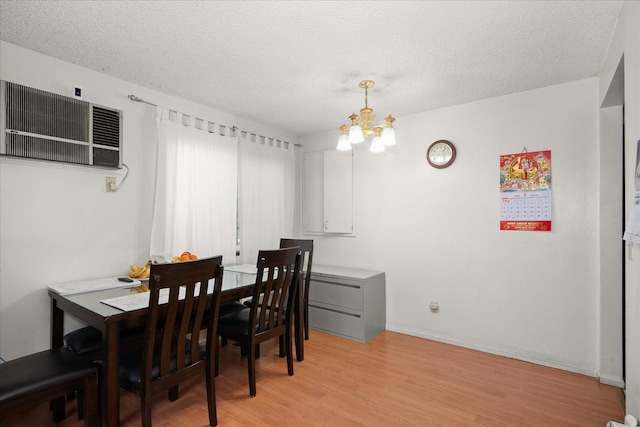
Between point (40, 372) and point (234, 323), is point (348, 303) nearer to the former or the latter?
point (234, 323)

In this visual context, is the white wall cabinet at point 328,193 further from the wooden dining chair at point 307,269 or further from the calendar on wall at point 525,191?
the calendar on wall at point 525,191

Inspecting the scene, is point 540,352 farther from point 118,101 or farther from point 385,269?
point 118,101

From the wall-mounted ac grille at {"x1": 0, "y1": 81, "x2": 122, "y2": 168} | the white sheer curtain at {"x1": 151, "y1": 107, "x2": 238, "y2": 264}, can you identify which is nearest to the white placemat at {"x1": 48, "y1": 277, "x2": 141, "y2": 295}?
the white sheer curtain at {"x1": 151, "y1": 107, "x2": 238, "y2": 264}

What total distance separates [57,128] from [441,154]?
3.26 m

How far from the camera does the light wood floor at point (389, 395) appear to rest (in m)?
2.03

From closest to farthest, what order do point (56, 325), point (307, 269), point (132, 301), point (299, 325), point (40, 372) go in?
point (40, 372) < point (132, 301) < point (56, 325) < point (299, 325) < point (307, 269)

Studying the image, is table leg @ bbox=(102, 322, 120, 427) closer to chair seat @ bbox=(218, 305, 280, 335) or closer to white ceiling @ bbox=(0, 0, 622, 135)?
chair seat @ bbox=(218, 305, 280, 335)

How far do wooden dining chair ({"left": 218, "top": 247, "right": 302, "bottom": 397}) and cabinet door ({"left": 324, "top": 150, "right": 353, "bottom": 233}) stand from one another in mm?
1444

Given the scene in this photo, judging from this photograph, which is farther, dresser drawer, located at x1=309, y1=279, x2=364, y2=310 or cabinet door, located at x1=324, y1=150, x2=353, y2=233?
cabinet door, located at x1=324, y1=150, x2=353, y2=233

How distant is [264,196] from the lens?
3.90 metres

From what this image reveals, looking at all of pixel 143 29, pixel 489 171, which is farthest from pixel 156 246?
pixel 489 171

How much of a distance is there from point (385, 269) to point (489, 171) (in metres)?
1.50

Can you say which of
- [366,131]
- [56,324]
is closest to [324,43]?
[366,131]

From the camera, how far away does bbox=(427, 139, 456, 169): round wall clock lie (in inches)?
128
